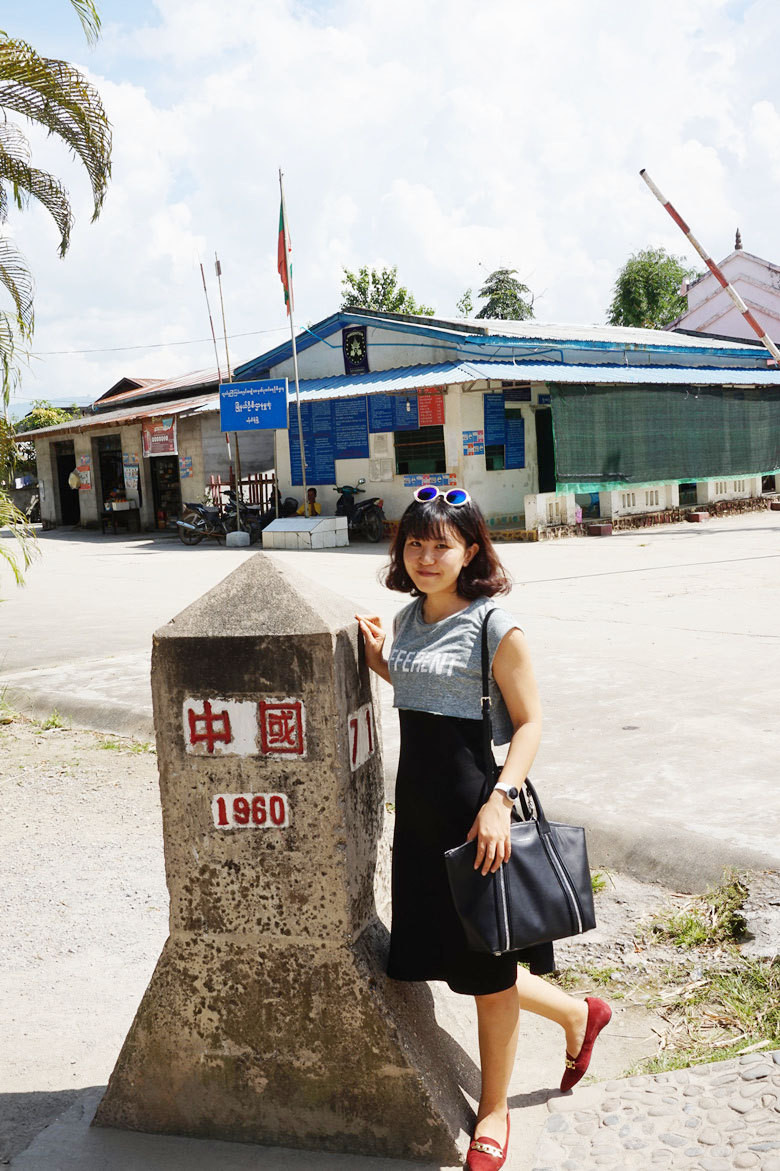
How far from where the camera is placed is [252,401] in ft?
61.4

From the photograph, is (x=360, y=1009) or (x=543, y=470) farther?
(x=543, y=470)

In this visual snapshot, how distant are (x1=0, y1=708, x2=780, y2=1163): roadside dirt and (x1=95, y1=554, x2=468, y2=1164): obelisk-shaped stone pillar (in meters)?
0.35

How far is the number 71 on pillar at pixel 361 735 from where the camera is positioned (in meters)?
2.46

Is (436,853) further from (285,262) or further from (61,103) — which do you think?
(285,262)

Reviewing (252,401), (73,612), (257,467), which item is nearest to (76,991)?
(73,612)

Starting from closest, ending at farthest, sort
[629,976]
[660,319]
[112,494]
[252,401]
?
[629,976] → [252,401] → [112,494] → [660,319]

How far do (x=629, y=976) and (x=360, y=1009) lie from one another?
3.51ft

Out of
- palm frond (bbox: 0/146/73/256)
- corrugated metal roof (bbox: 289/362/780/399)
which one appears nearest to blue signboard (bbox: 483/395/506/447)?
corrugated metal roof (bbox: 289/362/780/399)

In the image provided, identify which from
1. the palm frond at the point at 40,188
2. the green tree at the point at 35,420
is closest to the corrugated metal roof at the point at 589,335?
the palm frond at the point at 40,188

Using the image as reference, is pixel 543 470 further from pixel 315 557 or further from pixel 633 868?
pixel 633 868

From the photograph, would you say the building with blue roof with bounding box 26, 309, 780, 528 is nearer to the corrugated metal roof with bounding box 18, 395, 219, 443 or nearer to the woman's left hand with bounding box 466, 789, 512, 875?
the corrugated metal roof with bounding box 18, 395, 219, 443

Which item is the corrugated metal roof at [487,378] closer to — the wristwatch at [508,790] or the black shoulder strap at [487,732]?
the black shoulder strap at [487,732]

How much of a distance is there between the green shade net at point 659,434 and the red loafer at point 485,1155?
15.8 metres

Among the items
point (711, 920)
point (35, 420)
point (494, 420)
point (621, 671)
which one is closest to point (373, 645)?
point (711, 920)
